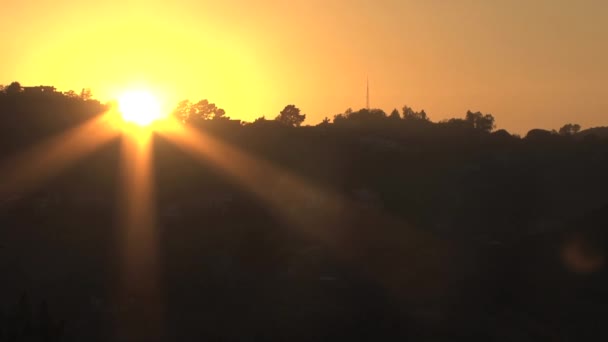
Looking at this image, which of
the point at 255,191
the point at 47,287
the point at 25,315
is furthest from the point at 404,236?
the point at 25,315

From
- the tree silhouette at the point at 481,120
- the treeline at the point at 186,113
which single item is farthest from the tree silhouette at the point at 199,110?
the tree silhouette at the point at 481,120

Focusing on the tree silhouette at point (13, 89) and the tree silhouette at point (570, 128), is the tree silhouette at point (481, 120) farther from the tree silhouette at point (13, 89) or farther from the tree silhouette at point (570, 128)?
the tree silhouette at point (13, 89)

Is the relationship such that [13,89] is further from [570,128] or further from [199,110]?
[570,128]

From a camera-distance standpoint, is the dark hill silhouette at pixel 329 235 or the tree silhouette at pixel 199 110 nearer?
the dark hill silhouette at pixel 329 235

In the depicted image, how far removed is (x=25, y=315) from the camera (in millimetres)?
39719

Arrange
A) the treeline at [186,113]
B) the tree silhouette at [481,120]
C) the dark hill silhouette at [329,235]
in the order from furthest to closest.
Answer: the tree silhouette at [481,120]
the treeline at [186,113]
the dark hill silhouette at [329,235]

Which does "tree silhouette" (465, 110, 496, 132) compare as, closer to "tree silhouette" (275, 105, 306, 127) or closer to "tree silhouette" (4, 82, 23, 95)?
"tree silhouette" (275, 105, 306, 127)

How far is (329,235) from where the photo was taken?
210 feet

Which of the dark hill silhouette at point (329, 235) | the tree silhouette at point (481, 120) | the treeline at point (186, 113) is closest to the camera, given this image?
the dark hill silhouette at point (329, 235)

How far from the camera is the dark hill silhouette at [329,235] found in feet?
168

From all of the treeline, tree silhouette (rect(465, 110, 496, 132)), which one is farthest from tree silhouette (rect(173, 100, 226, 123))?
tree silhouette (rect(465, 110, 496, 132))

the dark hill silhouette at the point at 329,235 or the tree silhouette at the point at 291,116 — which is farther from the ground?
the tree silhouette at the point at 291,116

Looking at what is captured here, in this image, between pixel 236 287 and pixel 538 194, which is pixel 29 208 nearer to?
pixel 236 287

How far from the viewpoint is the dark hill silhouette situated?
5116 centimetres
